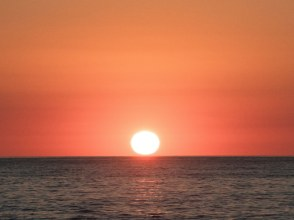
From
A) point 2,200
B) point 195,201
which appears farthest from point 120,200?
point 2,200

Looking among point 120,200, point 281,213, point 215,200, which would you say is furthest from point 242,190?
point 281,213

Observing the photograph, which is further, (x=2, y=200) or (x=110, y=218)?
(x=2, y=200)

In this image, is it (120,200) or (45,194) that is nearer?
(120,200)

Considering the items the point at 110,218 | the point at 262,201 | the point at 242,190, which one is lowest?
the point at 110,218

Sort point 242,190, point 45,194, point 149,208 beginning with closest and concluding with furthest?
point 149,208 → point 45,194 → point 242,190

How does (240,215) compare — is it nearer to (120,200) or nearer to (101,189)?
(120,200)

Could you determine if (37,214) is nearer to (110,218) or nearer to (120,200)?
(110,218)

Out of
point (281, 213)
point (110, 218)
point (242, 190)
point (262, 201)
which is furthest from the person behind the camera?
point (242, 190)

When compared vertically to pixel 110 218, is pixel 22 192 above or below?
above

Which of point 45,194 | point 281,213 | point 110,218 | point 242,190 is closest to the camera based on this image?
point 110,218

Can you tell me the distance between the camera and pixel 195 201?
87.7 metres

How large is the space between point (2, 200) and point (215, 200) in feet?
92.3

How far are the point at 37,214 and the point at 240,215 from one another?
21.9 m

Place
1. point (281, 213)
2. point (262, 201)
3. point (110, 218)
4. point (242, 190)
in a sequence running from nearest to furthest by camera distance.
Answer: point (110, 218)
point (281, 213)
point (262, 201)
point (242, 190)
